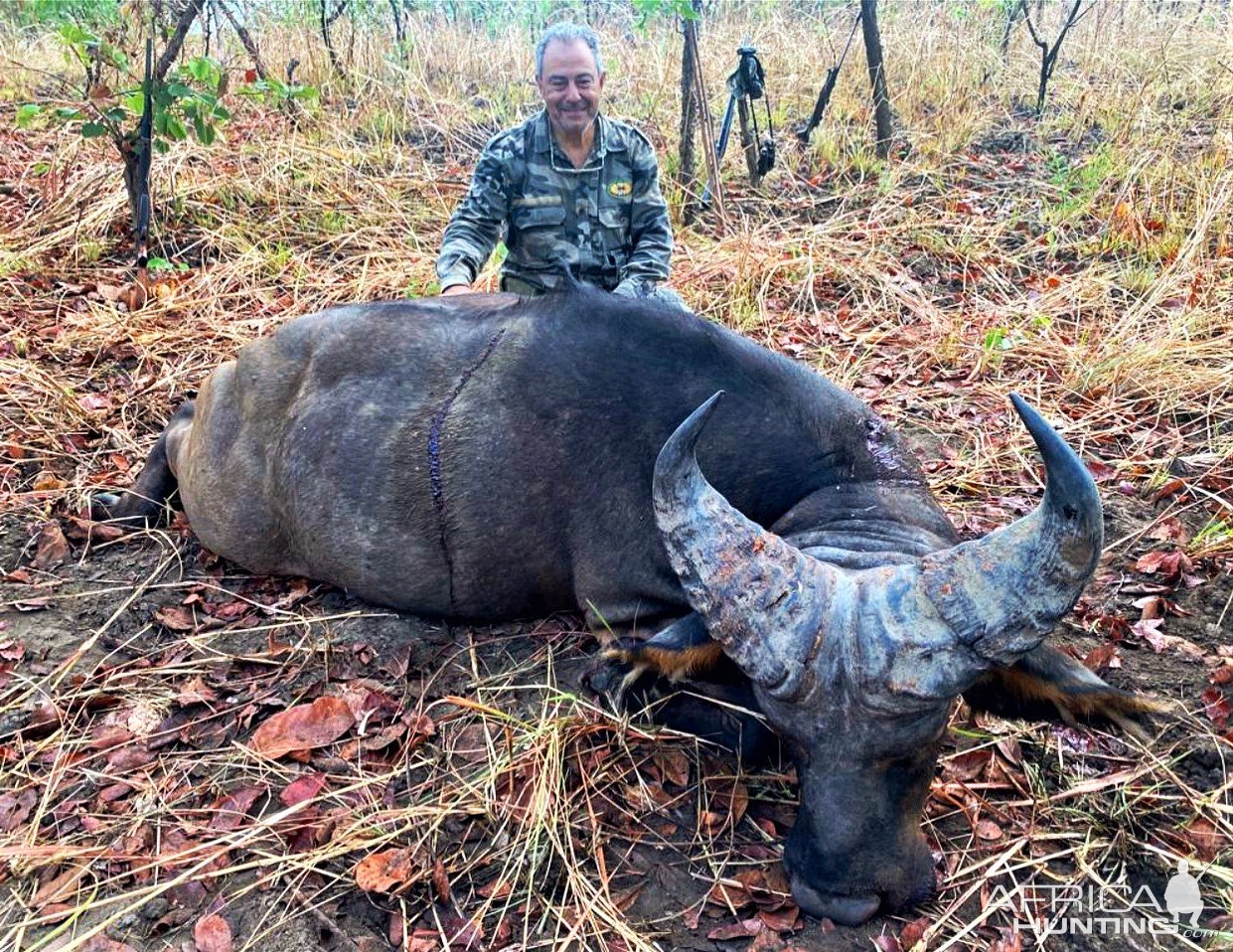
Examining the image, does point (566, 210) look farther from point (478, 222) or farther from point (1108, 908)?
point (1108, 908)

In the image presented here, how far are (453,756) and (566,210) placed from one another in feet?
12.7

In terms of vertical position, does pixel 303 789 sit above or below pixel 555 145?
below

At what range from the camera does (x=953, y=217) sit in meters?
8.68

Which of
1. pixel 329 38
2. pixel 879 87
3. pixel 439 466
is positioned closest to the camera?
pixel 439 466

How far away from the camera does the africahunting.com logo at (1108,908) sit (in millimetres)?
2850

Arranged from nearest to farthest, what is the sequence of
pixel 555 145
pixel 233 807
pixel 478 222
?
pixel 233 807 → pixel 478 222 → pixel 555 145

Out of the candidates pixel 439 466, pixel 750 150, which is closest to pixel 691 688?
pixel 439 466

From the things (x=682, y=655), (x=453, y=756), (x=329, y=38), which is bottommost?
(x=453, y=756)

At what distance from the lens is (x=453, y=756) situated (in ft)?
11.7

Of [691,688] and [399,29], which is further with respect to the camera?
[399,29]

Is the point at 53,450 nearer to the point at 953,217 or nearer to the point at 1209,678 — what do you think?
the point at 1209,678

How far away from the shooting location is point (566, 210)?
616 cm

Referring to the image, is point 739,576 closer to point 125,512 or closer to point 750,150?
point 125,512

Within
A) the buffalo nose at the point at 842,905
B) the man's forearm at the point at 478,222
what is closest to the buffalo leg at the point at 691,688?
the buffalo nose at the point at 842,905
